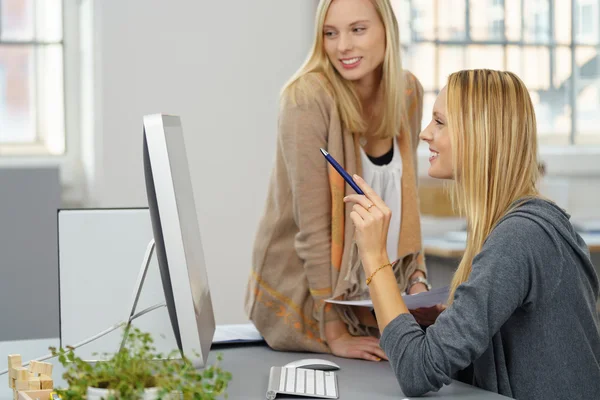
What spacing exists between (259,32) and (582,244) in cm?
240

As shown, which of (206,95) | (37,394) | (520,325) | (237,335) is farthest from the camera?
(206,95)

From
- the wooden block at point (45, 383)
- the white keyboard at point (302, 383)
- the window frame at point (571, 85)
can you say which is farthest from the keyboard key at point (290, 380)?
the window frame at point (571, 85)

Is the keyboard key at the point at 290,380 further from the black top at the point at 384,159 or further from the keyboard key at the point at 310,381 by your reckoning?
the black top at the point at 384,159

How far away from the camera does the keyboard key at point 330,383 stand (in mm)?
1441

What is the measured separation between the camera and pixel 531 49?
15.5ft

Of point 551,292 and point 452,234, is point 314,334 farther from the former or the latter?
point 452,234

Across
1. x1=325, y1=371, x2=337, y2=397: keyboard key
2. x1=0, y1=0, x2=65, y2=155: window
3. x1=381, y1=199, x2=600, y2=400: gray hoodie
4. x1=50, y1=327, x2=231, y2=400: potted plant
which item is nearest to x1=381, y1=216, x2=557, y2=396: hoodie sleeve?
x1=381, y1=199, x2=600, y2=400: gray hoodie

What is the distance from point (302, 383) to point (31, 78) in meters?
2.78

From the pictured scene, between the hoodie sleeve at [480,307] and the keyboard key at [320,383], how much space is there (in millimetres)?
130

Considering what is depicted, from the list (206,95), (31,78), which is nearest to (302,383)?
(206,95)

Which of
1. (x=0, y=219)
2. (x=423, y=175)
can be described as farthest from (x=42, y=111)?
(x=423, y=175)

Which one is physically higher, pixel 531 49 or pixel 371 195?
pixel 531 49

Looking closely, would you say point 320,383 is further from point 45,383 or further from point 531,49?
point 531,49

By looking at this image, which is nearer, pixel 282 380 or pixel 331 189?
pixel 282 380
